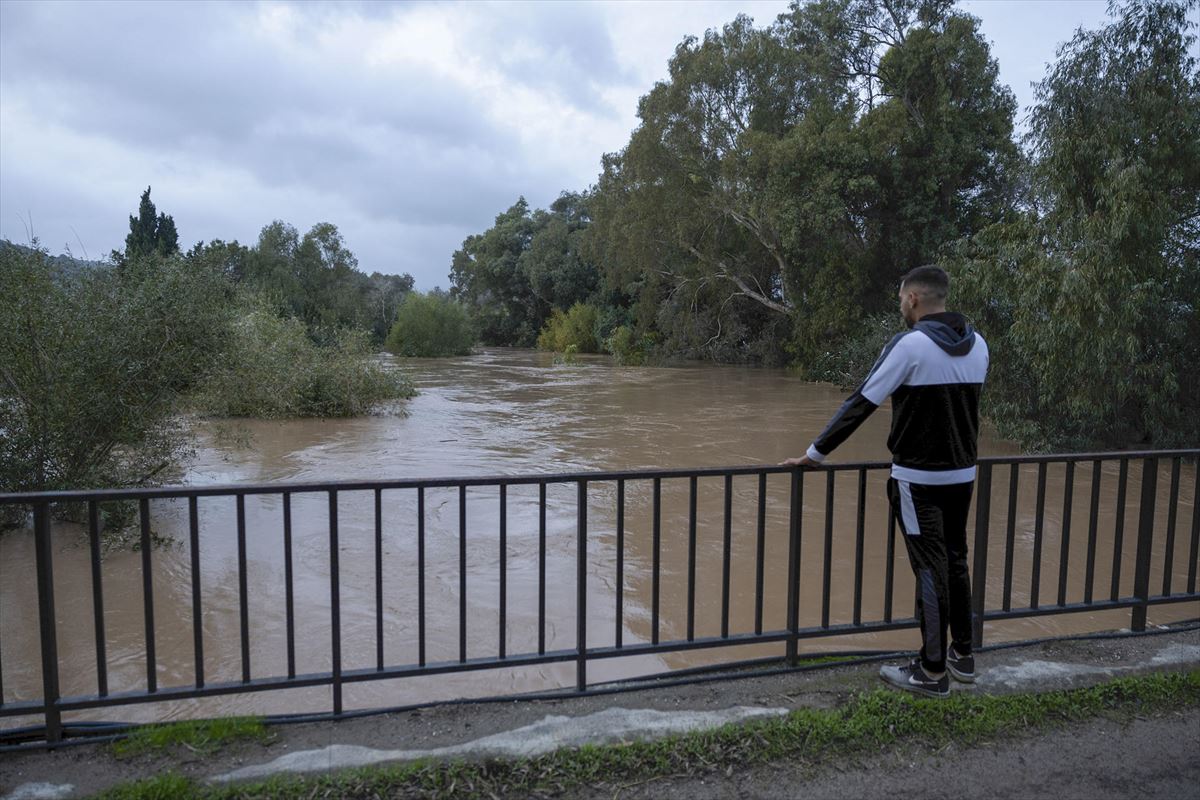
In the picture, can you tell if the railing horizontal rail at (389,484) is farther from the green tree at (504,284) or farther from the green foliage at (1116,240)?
the green tree at (504,284)

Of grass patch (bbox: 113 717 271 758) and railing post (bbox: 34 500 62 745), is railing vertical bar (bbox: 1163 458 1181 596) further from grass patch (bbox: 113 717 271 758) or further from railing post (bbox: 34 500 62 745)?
railing post (bbox: 34 500 62 745)

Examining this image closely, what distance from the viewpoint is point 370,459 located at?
14906 mm

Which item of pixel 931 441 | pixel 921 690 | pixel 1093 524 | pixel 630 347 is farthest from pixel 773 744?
pixel 630 347

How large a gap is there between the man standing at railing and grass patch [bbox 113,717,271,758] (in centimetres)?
255

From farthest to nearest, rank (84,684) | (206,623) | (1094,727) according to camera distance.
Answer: (206,623) → (84,684) → (1094,727)

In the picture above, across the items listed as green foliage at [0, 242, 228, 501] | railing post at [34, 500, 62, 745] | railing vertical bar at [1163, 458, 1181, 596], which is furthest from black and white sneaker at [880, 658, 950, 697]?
→ green foliage at [0, 242, 228, 501]

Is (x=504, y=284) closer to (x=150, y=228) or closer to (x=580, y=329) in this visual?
(x=580, y=329)

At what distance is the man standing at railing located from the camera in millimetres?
3557

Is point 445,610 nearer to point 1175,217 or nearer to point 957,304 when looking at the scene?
point 957,304

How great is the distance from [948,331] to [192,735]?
3520 mm

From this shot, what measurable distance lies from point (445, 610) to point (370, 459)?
788cm

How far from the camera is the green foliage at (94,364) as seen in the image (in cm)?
828

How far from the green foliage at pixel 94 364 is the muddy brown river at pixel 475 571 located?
105 cm

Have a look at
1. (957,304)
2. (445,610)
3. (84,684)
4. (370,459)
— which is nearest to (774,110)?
(957,304)
